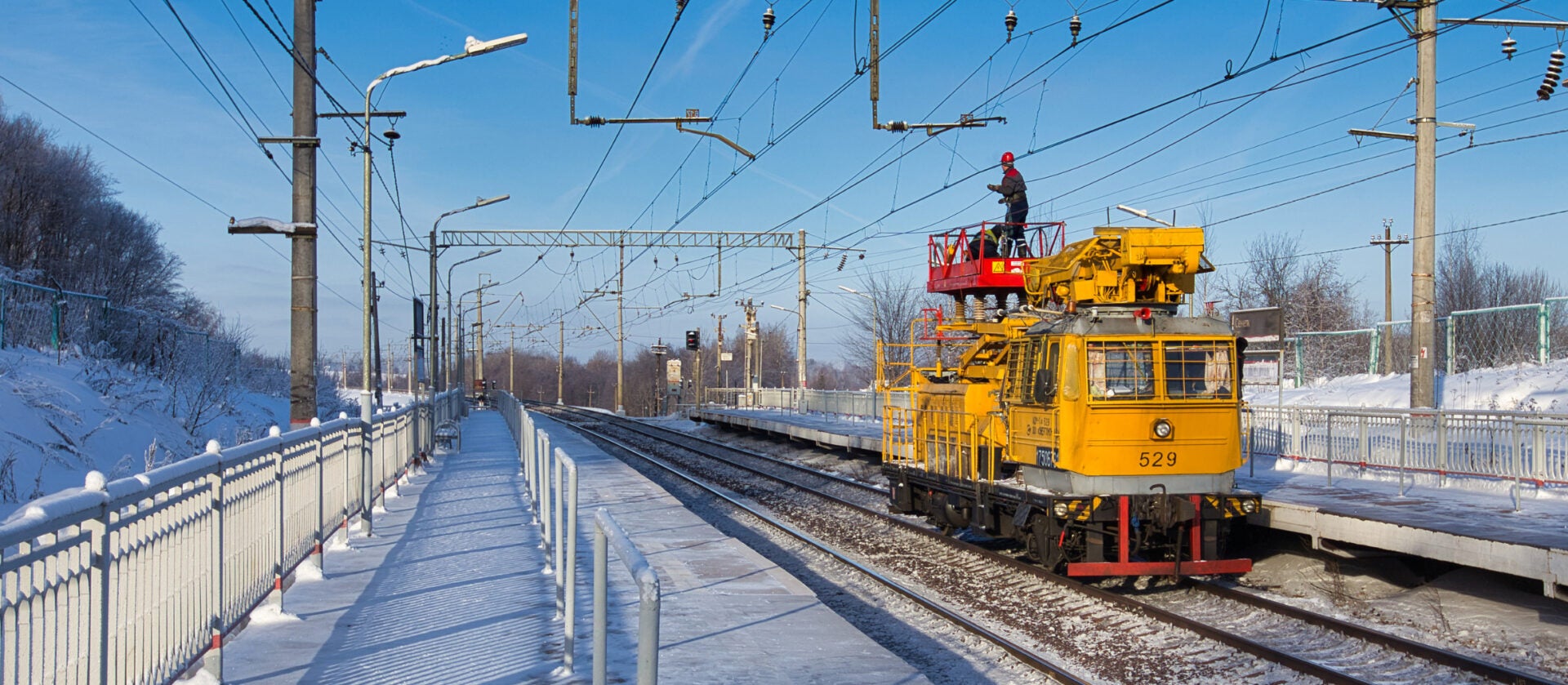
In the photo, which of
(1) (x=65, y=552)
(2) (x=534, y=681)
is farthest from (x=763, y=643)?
(1) (x=65, y=552)

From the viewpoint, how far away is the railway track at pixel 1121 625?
8547 mm

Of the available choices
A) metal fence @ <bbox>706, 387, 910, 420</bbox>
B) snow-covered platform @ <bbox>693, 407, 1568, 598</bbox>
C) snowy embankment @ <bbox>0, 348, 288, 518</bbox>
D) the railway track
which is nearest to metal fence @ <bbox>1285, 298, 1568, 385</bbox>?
snow-covered platform @ <bbox>693, 407, 1568, 598</bbox>

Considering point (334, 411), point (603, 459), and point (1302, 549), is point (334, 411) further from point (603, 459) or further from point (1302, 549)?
point (1302, 549)

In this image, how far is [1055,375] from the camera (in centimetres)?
1225

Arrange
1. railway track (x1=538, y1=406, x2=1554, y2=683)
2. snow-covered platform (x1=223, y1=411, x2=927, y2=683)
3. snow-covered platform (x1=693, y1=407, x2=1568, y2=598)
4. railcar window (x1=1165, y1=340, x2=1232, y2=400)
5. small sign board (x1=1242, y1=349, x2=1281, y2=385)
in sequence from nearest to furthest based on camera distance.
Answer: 1. snow-covered platform (x1=223, y1=411, x2=927, y2=683)
2. railway track (x1=538, y1=406, x2=1554, y2=683)
3. snow-covered platform (x1=693, y1=407, x2=1568, y2=598)
4. railcar window (x1=1165, y1=340, x2=1232, y2=400)
5. small sign board (x1=1242, y1=349, x2=1281, y2=385)

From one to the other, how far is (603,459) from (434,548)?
56.4ft

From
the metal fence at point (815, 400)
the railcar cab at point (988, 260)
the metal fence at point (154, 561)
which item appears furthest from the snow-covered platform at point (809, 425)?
the metal fence at point (154, 561)

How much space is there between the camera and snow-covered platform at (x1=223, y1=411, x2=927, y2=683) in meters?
7.20

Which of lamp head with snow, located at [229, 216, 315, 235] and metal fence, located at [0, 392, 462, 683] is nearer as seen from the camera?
metal fence, located at [0, 392, 462, 683]

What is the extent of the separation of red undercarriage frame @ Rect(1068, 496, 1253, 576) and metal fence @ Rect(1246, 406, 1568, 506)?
5.75 ft

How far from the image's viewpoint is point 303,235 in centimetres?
1266

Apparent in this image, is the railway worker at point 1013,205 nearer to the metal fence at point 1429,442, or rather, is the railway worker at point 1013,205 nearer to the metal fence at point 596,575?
the metal fence at point 1429,442

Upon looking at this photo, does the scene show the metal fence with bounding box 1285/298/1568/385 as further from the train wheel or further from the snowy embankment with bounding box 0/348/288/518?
the snowy embankment with bounding box 0/348/288/518

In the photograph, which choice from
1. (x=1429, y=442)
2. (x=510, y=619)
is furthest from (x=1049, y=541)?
(x=1429, y=442)
